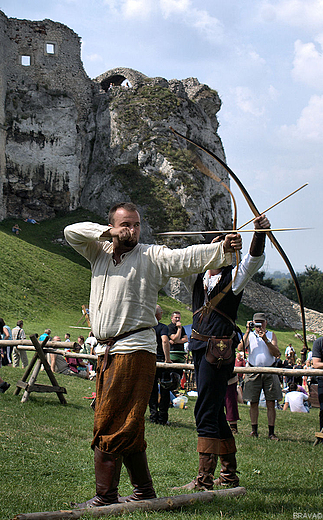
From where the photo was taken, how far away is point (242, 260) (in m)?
3.73

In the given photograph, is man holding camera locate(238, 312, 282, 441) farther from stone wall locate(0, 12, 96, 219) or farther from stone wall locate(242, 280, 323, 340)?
stone wall locate(0, 12, 96, 219)

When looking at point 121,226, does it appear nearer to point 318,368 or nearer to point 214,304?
point 214,304

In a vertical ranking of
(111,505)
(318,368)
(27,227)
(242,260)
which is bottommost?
Answer: (111,505)

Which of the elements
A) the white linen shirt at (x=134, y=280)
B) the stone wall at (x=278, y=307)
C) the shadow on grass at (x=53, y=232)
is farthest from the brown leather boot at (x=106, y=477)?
the stone wall at (x=278, y=307)

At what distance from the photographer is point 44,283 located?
28297mm

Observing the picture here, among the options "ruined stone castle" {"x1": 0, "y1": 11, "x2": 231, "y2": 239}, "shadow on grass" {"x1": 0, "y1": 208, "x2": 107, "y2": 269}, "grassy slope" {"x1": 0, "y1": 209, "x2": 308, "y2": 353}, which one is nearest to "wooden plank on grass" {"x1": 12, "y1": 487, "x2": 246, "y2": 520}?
"grassy slope" {"x1": 0, "y1": 209, "x2": 308, "y2": 353}

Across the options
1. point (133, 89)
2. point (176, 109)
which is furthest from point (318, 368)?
point (133, 89)

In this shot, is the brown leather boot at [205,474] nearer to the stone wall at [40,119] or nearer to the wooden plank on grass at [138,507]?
the wooden plank on grass at [138,507]

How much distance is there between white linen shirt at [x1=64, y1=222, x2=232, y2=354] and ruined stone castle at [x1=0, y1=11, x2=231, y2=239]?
3386 cm

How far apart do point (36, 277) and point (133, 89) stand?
77.2ft

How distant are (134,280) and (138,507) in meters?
1.49

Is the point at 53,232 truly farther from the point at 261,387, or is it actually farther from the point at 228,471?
the point at 228,471

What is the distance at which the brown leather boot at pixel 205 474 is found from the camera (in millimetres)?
3711

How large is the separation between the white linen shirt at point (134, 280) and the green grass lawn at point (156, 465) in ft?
3.89
